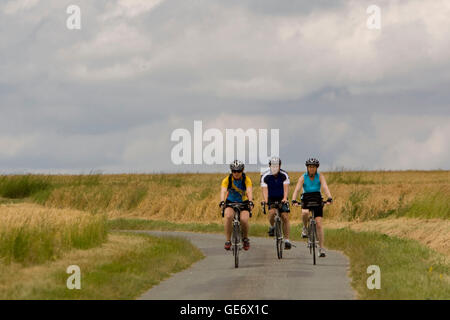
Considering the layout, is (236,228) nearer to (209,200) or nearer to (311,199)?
(311,199)

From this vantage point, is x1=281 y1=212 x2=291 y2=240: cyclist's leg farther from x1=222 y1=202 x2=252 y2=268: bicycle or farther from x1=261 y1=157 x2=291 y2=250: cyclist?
x1=222 y1=202 x2=252 y2=268: bicycle

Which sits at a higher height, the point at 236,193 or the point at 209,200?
the point at 236,193

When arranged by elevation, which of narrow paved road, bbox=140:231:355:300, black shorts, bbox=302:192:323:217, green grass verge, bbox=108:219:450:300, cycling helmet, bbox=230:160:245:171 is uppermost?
cycling helmet, bbox=230:160:245:171

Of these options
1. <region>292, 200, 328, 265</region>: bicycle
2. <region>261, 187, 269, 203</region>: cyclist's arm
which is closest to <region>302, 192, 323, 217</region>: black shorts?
<region>292, 200, 328, 265</region>: bicycle

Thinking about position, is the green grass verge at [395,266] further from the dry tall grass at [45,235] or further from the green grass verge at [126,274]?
the dry tall grass at [45,235]

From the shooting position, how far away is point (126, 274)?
17578 mm

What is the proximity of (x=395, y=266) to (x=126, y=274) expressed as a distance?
21.1ft

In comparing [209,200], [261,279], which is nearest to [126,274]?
[261,279]

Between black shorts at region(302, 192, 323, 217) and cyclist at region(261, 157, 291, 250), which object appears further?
cyclist at region(261, 157, 291, 250)

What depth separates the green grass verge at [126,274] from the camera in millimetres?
14766

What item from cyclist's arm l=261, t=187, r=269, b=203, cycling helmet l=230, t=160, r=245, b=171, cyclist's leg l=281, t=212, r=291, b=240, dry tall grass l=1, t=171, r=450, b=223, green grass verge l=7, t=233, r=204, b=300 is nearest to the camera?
green grass verge l=7, t=233, r=204, b=300

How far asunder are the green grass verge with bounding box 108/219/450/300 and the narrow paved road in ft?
1.23

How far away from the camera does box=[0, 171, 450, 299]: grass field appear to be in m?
15.9
